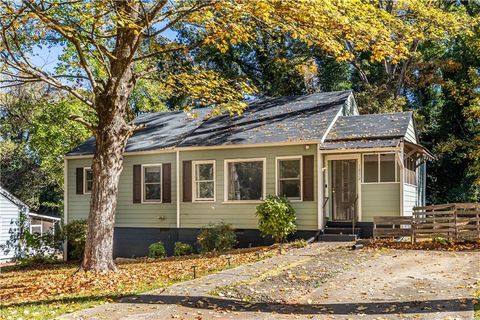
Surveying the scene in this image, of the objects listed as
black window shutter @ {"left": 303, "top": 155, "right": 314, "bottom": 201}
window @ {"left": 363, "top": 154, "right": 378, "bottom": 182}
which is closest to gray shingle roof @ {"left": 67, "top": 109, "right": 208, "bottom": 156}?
black window shutter @ {"left": 303, "top": 155, "right": 314, "bottom": 201}

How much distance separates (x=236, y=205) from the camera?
17812 mm

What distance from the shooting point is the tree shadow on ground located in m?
7.43

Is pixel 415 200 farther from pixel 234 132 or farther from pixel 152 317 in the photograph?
pixel 152 317

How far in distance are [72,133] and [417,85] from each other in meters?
19.0

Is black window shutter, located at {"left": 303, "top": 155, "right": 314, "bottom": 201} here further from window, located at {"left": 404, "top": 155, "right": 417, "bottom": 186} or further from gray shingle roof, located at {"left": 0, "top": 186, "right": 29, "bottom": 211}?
gray shingle roof, located at {"left": 0, "top": 186, "right": 29, "bottom": 211}

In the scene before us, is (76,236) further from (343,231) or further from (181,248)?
(343,231)

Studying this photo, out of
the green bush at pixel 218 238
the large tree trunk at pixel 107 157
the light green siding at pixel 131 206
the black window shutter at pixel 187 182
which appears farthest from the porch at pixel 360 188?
the large tree trunk at pixel 107 157

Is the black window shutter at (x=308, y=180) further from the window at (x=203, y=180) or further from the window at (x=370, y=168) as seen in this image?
the window at (x=203, y=180)

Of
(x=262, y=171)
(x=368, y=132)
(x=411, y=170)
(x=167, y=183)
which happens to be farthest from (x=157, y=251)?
(x=411, y=170)

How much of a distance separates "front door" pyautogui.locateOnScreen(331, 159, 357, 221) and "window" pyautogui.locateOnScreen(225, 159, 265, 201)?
2448mm

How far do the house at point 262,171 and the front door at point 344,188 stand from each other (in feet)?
0.11

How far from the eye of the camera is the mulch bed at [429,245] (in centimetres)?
1412

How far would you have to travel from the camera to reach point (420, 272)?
10.5m

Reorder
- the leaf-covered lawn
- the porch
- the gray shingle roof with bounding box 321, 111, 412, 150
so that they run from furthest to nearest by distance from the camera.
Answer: the porch → the gray shingle roof with bounding box 321, 111, 412, 150 → the leaf-covered lawn
